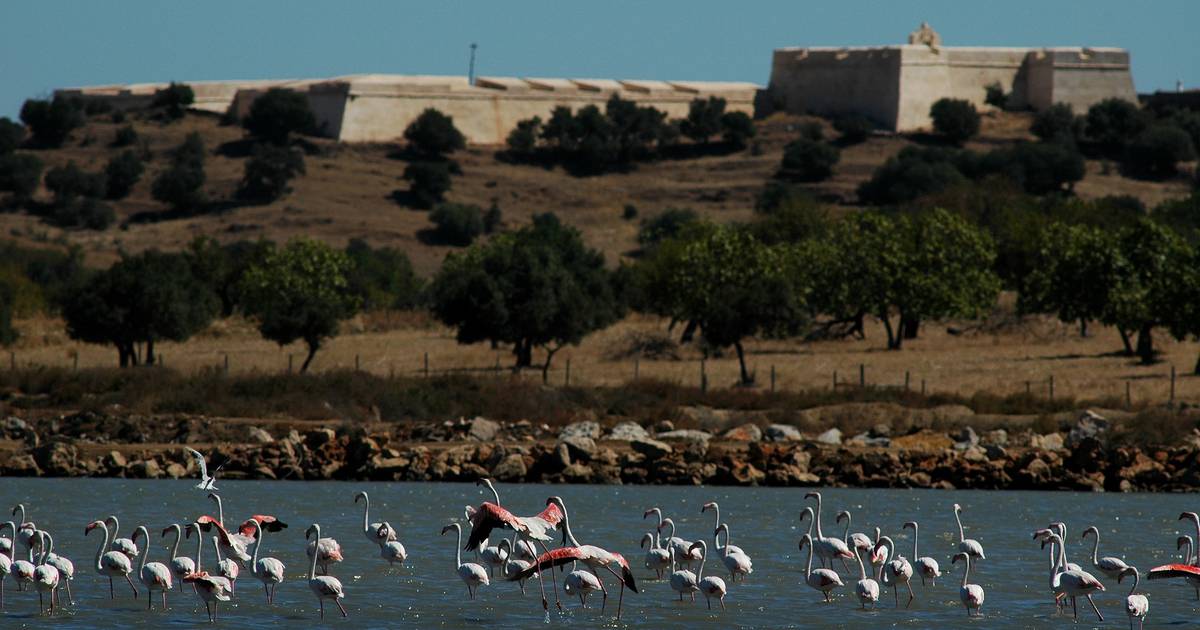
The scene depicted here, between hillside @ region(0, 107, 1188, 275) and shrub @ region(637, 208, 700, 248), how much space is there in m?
1.37

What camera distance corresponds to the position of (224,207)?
10944 cm

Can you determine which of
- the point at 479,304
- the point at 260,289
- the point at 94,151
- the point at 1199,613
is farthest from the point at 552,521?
the point at 94,151

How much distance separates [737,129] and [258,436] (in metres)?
91.0

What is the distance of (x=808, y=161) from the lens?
389 feet

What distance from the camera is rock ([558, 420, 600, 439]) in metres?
41.0

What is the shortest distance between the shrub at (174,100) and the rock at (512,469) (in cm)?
9656

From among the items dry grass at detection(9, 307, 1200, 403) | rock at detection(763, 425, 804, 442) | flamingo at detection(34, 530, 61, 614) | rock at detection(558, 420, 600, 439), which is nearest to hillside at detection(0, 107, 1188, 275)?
dry grass at detection(9, 307, 1200, 403)

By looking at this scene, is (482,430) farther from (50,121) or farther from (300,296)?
(50,121)

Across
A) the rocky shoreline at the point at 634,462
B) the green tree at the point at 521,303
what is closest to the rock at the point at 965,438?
the rocky shoreline at the point at 634,462

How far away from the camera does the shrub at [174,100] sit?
12888cm

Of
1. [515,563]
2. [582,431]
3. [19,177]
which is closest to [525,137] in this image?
[19,177]

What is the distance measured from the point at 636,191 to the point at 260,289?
58.6 m

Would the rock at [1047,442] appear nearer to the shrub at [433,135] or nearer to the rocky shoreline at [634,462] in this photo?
the rocky shoreline at [634,462]

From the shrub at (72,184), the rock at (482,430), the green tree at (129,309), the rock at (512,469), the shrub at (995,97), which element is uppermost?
the shrub at (995,97)
